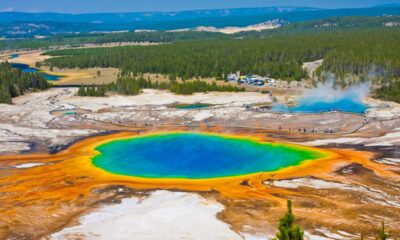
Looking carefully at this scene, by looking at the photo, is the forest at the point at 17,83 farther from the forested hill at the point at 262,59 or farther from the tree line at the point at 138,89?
the forested hill at the point at 262,59

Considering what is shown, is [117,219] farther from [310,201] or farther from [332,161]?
[332,161]

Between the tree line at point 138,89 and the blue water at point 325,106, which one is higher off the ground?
the tree line at point 138,89

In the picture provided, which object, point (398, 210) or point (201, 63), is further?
point (201, 63)

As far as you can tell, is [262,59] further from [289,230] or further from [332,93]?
[289,230]

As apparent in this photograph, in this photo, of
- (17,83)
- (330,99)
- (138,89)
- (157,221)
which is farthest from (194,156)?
(17,83)

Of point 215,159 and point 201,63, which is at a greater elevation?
point 201,63

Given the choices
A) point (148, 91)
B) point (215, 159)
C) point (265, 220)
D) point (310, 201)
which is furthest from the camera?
point (148, 91)

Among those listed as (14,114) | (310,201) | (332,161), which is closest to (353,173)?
(332,161)

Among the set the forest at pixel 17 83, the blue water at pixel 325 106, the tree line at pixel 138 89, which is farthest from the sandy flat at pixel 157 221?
the forest at pixel 17 83
